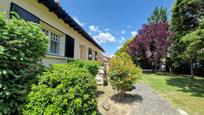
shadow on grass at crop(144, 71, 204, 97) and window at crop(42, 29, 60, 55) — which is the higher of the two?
window at crop(42, 29, 60, 55)

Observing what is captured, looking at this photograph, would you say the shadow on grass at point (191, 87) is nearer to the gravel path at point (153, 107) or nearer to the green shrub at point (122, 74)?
the gravel path at point (153, 107)

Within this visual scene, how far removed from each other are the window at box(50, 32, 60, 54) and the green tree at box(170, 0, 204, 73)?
8.25 meters

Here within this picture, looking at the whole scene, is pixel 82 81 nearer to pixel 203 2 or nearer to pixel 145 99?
pixel 145 99

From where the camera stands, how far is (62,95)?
10.4 ft

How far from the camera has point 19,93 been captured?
313 centimetres

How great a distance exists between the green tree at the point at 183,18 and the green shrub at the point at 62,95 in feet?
33.5

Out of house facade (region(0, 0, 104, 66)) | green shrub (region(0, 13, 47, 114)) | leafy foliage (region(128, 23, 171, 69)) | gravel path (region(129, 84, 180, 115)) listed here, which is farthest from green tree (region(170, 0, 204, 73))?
green shrub (region(0, 13, 47, 114))

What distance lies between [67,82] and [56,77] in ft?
0.83

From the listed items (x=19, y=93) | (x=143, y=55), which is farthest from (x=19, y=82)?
(x=143, y=55)

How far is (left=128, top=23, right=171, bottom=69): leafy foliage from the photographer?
63.7 feet

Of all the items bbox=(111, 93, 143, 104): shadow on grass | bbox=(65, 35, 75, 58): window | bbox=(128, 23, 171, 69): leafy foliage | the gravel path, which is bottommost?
the gravel path

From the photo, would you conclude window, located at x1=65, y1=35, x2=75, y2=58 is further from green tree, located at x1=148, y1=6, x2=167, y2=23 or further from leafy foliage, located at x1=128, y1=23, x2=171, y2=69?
green tree, located at x1=148, y1=6, x2=167, y2=23

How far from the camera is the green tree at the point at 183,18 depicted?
11.8 meters

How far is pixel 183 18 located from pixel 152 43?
304 inches
